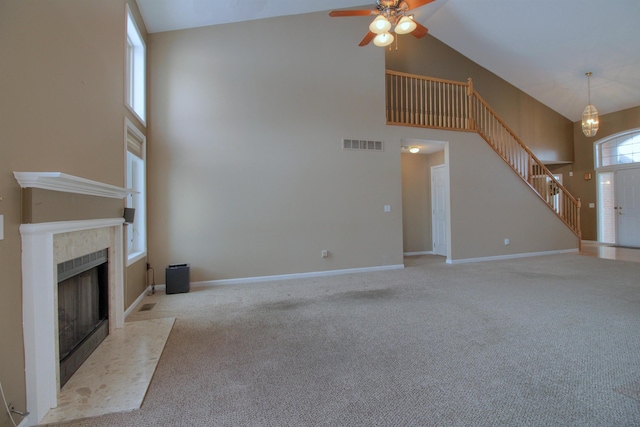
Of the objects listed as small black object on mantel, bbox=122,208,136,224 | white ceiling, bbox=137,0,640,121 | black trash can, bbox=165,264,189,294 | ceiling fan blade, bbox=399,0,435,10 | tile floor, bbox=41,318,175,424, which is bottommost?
tile floor, bbox=41,318,175,424

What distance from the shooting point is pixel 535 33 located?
616 cm

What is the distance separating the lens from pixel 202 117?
14.9ft

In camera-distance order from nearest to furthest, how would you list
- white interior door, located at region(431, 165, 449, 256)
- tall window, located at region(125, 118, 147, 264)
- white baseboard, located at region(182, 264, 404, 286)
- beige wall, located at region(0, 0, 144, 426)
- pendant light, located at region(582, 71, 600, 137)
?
beige wall, located at region(0, 0, 144, 426) → tall window, located at region(125, 118, 147, 264) → white baseboard, located at region(182, 264, 404, 286) → pendant light, located at region(582, 71, 600, 137) → white interior door, located at region(431, 165, 449, 256)

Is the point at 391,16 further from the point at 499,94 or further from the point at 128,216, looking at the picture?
the point at 499,94

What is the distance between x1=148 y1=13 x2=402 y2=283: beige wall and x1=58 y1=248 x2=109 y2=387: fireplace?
5.49ft

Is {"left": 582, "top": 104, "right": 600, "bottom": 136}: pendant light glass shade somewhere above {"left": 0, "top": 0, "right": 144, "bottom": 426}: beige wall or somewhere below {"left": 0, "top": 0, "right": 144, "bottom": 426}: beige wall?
above

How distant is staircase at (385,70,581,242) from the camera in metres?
5.86

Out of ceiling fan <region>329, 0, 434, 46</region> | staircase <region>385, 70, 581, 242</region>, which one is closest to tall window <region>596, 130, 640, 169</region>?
staircase <region>385, 70, 581, 242</region>

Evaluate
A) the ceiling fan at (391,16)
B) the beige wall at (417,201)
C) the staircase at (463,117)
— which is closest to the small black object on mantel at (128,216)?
the ceiling fan at (391,16)

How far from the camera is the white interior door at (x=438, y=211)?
6.81 metres

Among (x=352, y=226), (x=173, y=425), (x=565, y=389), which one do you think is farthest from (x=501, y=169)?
(x=173, y=425)

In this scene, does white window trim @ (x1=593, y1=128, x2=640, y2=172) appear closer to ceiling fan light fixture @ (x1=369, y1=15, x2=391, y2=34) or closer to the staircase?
the staircase

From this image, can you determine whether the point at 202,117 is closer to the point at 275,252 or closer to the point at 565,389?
the point at 275,252

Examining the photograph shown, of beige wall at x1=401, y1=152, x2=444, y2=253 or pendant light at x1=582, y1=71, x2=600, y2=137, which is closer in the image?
pendant light at x1=582, y1=71, x2=600, y2=137
